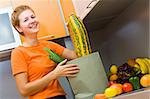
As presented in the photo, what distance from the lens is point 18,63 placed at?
133 cm

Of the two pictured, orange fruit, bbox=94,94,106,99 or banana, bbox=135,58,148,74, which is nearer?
orange fruit, bbox=94,94,106,99

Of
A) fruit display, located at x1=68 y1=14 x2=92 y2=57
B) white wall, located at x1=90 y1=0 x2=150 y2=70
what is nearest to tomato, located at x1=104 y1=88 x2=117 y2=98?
fruit display, located at x1=68 y1=14 x2=92 y2=57

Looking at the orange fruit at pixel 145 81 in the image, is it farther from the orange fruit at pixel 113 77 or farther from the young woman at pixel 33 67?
the young woman at pixel 33 67

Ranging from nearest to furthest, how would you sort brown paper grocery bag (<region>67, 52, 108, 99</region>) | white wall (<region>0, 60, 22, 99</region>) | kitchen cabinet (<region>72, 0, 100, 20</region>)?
brown paper grocery bag (<region>67, 52, 108, 99</region>) < kitchen cabinet (<region>72, 0, 100, 20</region>) < white wall (<region>0, 60, 22, 99</region>)

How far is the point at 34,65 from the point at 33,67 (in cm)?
1

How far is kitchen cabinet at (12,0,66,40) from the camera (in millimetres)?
1703

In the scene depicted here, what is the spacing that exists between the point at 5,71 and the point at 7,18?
17.6 inches

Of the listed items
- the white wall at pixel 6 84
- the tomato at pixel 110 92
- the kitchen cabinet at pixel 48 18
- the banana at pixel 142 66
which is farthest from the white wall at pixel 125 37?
the white wall at pixel 6 84

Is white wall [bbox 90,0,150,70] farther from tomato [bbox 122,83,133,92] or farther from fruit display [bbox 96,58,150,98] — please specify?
tomato [bbox 122,83,133,92]

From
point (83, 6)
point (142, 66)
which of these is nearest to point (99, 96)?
point (142, 66)

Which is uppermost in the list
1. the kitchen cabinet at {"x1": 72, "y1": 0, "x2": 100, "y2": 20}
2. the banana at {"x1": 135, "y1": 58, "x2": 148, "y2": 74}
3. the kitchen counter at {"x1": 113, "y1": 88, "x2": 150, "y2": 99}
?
the kitchen cabinet at {"x1": 72, "y1": 0, "x2": 100, "y2": 20}

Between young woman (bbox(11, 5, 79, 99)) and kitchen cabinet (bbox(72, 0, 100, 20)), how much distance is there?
0.25 meters

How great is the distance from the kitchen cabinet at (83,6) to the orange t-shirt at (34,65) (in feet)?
1.09

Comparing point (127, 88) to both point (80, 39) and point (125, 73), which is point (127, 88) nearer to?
point (125, 73)
